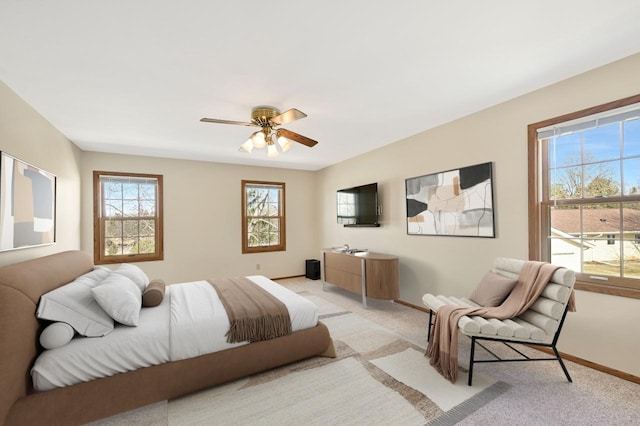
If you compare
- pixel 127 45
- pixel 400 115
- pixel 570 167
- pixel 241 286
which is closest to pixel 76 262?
pixel 241 286

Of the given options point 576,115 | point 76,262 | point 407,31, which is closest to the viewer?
point 407,31

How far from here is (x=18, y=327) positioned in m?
1.61

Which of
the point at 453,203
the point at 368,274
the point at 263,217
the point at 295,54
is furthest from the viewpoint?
the point at 263,217

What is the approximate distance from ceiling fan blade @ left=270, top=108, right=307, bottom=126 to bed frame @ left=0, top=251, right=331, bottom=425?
1929 mm

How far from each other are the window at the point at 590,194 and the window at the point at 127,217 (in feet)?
18.0

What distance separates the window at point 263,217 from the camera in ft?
18.9

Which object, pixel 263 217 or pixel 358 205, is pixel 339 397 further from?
pixel 263 217

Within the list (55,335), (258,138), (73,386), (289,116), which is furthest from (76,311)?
(289,116)

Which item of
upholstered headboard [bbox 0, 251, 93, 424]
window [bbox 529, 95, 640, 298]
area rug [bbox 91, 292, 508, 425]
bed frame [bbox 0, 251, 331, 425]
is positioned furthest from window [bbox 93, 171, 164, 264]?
window [bbox 529, 95, 640, 298]

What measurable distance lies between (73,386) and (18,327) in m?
0.49

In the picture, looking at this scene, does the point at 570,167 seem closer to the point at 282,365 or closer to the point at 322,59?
the point at 322,59

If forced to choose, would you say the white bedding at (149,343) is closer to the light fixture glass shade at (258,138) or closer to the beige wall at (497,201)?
the light fixture glass shade at (258,138)

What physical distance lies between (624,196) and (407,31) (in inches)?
86.9

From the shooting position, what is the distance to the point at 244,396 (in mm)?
2059
